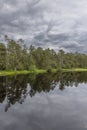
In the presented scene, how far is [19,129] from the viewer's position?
18.7 m

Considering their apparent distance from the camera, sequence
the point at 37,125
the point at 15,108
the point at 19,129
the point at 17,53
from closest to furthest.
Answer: the point at 19,129
the point at 37,125
the point at 15,108
the point at 17,53

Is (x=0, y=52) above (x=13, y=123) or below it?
above

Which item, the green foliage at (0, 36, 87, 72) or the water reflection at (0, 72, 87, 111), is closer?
the water reflection at (0, 72, 87, 111)

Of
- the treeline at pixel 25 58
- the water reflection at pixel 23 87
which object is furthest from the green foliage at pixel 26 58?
the water reflection at pixel 23 87

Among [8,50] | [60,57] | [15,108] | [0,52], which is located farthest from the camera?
[60,57]

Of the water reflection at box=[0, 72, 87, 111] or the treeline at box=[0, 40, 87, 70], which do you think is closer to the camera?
the water reflection at box=[0, 72, 87, 111]

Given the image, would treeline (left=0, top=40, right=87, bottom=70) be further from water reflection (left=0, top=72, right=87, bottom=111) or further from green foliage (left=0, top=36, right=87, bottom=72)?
water reflection (left=0, top=72, right=87, bottom=111)

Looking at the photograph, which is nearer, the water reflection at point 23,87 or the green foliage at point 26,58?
the water reflection at point 23,87

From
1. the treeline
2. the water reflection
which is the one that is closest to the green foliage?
the treeline

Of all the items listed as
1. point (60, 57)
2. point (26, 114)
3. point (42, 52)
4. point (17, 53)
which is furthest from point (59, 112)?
point (60, 57)

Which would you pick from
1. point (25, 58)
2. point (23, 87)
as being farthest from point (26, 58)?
point (23, 87)

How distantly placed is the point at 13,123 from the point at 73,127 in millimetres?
5156

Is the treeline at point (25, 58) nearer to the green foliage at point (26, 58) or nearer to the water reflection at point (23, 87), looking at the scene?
the green foliage at point (26, 58)

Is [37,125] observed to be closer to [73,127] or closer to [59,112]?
[73,127]
